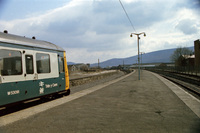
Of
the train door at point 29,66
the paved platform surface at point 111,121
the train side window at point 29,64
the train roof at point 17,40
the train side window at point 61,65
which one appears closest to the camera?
the paved platform surface at point 111,121

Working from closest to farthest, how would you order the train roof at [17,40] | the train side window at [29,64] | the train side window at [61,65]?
the train roof at [17,40]
the train side window at [29,64]
the train side window at [61,65]

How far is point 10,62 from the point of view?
23.1ft

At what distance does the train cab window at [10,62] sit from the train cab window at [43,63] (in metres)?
1.24

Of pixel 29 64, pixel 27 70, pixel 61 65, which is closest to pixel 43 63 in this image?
pixel 29 64

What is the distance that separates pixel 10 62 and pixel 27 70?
3.27ft

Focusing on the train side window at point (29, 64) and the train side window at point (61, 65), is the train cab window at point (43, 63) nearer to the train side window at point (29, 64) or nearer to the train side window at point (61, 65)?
the train side window at point (29, 64)

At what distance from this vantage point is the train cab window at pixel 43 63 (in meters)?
8.79

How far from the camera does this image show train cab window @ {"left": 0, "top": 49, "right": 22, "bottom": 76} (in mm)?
6684

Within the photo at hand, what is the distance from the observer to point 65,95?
12102mm

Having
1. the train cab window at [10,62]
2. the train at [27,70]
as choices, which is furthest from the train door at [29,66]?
the train cab window at [10,62]

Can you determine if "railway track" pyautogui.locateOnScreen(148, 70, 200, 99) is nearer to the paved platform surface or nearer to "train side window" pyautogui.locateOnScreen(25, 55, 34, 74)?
the paved platform surface

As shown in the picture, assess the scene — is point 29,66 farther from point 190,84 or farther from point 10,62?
point 190,84

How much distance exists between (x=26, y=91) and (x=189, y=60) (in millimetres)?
84088

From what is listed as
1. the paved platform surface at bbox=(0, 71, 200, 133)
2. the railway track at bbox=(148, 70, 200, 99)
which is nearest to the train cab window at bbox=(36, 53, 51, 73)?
the paved platform surface at bbox=(0, 71, 200, 133)
